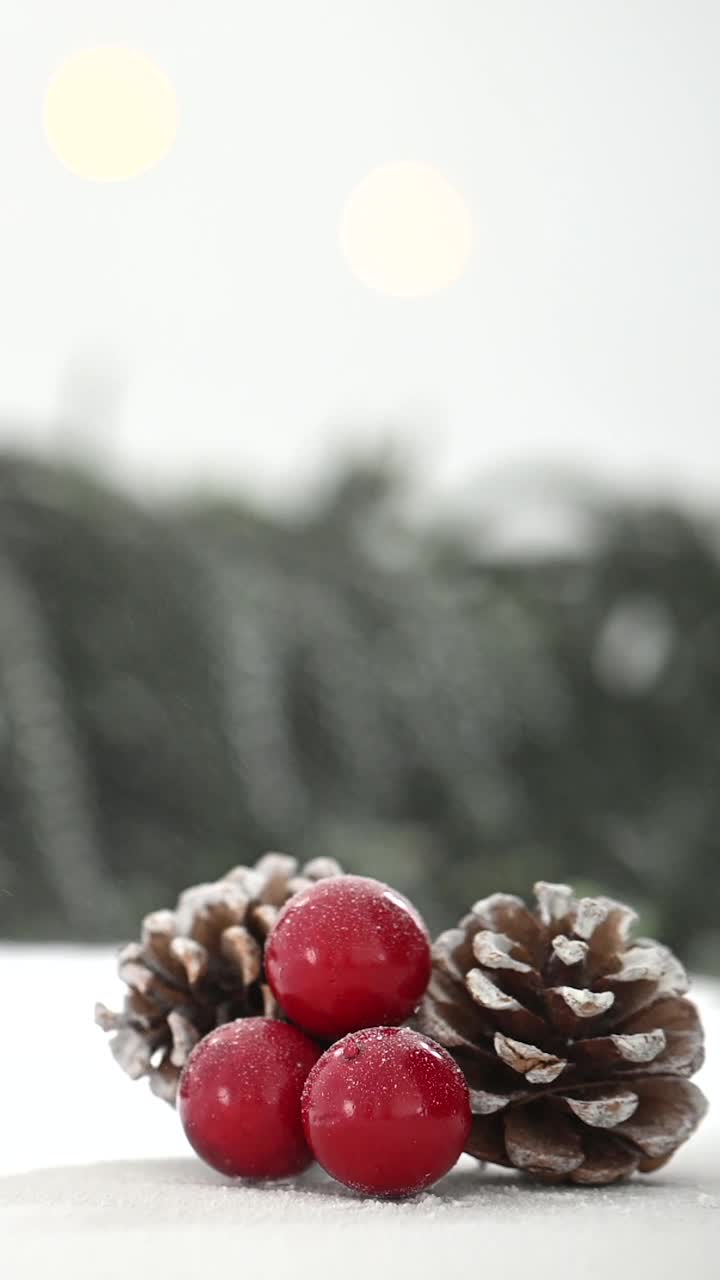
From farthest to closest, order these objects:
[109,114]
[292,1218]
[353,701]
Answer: [109,114] < [353,701] < [292,1218]

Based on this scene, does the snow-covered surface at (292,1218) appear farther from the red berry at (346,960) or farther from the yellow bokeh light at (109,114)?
the yellow bokeh light at (109,114)

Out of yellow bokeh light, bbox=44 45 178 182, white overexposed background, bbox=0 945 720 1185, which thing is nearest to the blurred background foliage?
white overexposed background, bbox=0 945 720 1185

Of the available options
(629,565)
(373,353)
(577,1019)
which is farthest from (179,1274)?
(373,353)

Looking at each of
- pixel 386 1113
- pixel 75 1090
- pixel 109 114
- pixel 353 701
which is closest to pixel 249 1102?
pixel 386 1113

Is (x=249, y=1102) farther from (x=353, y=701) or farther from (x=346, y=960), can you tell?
(x=353, y=701)

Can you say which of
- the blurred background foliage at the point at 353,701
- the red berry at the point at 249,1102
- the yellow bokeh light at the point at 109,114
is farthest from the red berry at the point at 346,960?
the yellow bokeh light at the point at 109,114

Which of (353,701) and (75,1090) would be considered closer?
(75,1090)

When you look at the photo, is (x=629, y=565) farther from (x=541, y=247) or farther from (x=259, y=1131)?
(x=259, y=1131)

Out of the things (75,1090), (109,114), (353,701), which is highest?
(109,114)
